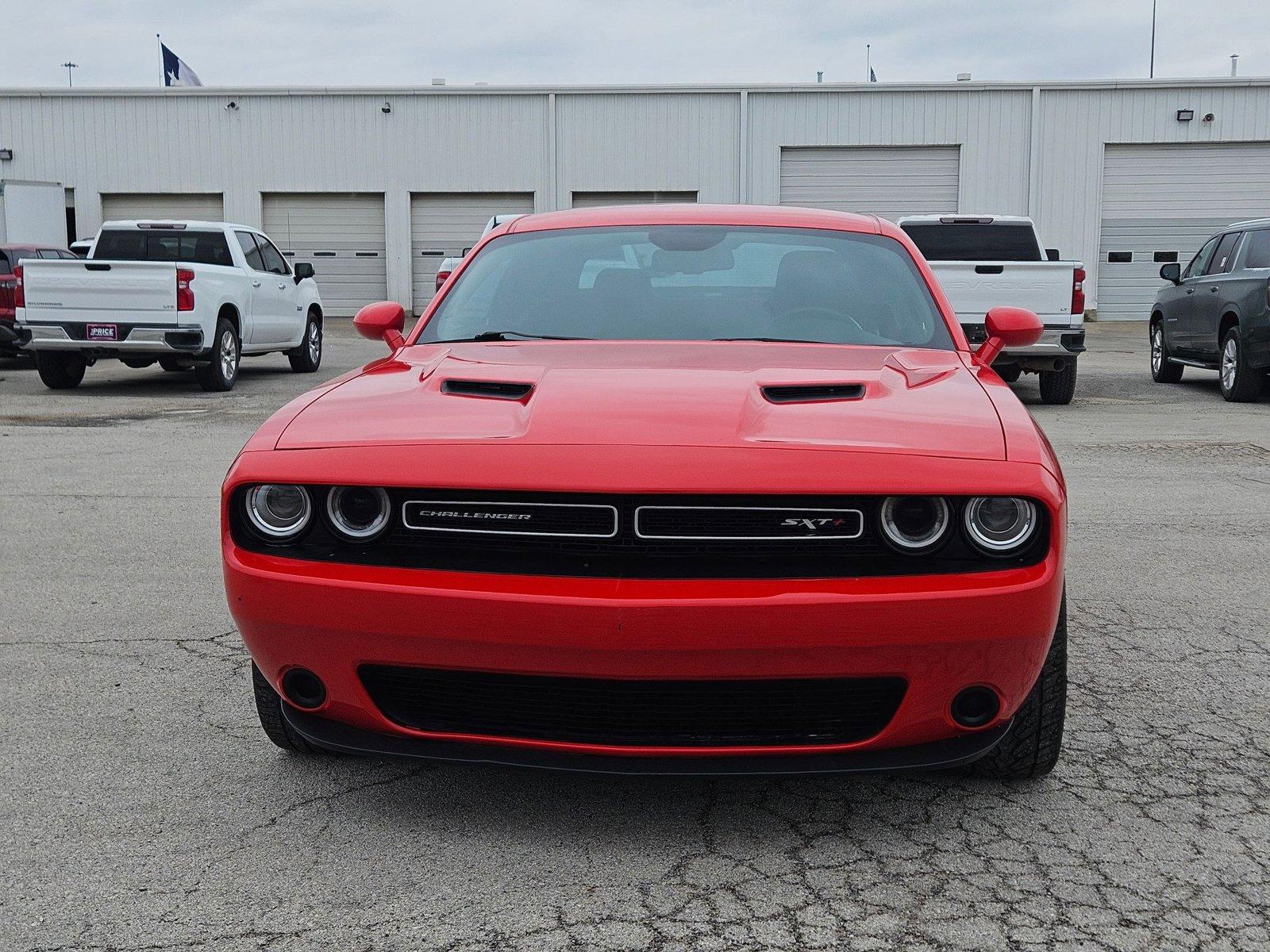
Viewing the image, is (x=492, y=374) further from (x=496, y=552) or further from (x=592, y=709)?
(x=592, y=709)

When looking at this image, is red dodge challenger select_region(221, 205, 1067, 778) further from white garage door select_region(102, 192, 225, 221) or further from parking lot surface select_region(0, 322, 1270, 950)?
white garage door select_region(102, 192, 225, 221)

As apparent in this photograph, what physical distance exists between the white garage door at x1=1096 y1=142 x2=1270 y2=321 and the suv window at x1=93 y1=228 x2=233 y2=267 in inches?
839

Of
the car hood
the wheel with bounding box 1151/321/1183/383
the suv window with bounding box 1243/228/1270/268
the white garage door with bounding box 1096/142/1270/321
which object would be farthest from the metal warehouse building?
the car hood

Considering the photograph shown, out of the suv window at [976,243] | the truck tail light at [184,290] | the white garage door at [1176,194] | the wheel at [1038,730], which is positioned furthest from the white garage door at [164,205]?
the wheel at [1038,730]

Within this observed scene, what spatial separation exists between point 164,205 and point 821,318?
29963 millimetres

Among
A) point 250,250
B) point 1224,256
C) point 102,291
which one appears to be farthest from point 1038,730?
point 250,250

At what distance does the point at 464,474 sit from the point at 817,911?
3.59ft

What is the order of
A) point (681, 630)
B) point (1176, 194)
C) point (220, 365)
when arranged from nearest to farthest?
point (681, 630)
point (220, 365)
point (1176, 194)

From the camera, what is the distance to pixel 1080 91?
96.3ft

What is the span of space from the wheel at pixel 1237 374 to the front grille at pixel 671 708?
1141 centimetres

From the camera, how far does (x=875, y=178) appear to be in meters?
29.9

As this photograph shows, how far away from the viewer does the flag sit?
107ft

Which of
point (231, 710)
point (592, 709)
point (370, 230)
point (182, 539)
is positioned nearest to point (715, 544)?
point (592, 709)

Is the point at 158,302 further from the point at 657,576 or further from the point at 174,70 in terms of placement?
the point at 174,70
